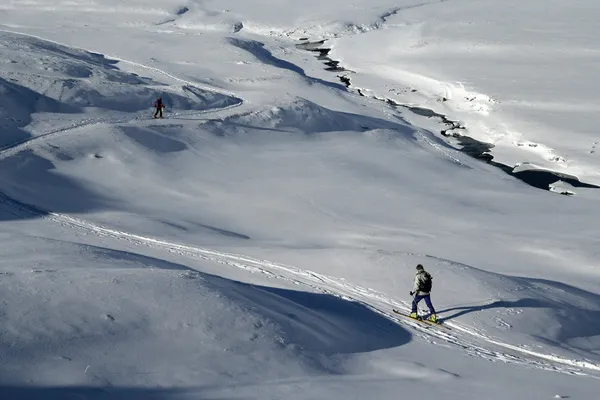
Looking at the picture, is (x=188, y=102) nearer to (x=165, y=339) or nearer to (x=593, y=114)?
(x=593, y=114)

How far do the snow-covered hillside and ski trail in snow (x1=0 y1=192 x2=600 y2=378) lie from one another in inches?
3.2

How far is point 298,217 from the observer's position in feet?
79.1

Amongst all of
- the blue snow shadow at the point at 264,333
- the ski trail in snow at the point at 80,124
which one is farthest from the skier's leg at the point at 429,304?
the ski trail in snow at the point at 80,124

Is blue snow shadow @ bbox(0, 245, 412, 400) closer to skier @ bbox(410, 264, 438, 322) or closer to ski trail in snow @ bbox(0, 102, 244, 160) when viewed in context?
skier @ bbox(410, 264, 438, 322)

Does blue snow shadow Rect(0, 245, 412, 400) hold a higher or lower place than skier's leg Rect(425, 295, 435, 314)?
lower

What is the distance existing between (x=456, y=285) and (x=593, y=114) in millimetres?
29211

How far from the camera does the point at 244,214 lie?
23.8m

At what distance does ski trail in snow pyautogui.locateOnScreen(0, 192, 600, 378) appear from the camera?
1339cm

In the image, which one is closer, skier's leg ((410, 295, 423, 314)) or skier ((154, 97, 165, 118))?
skier's leg ((410, 295, 423, 314))

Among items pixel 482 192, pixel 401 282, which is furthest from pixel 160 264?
pixel 482 192

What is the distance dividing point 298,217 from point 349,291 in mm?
8125

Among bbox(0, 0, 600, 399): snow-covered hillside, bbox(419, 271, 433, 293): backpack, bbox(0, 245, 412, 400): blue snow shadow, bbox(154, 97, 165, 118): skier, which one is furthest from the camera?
bbox(154, 97, 165, 118): skier

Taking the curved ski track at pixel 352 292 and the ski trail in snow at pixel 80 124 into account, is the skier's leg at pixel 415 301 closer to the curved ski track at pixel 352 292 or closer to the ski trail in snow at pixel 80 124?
the curved ski track at pixel 352 292

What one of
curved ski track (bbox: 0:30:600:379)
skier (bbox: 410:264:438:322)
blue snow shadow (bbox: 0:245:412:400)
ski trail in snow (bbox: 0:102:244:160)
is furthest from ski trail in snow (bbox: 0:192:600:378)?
ski trail in snow (bbox: 0:102:244:160)
